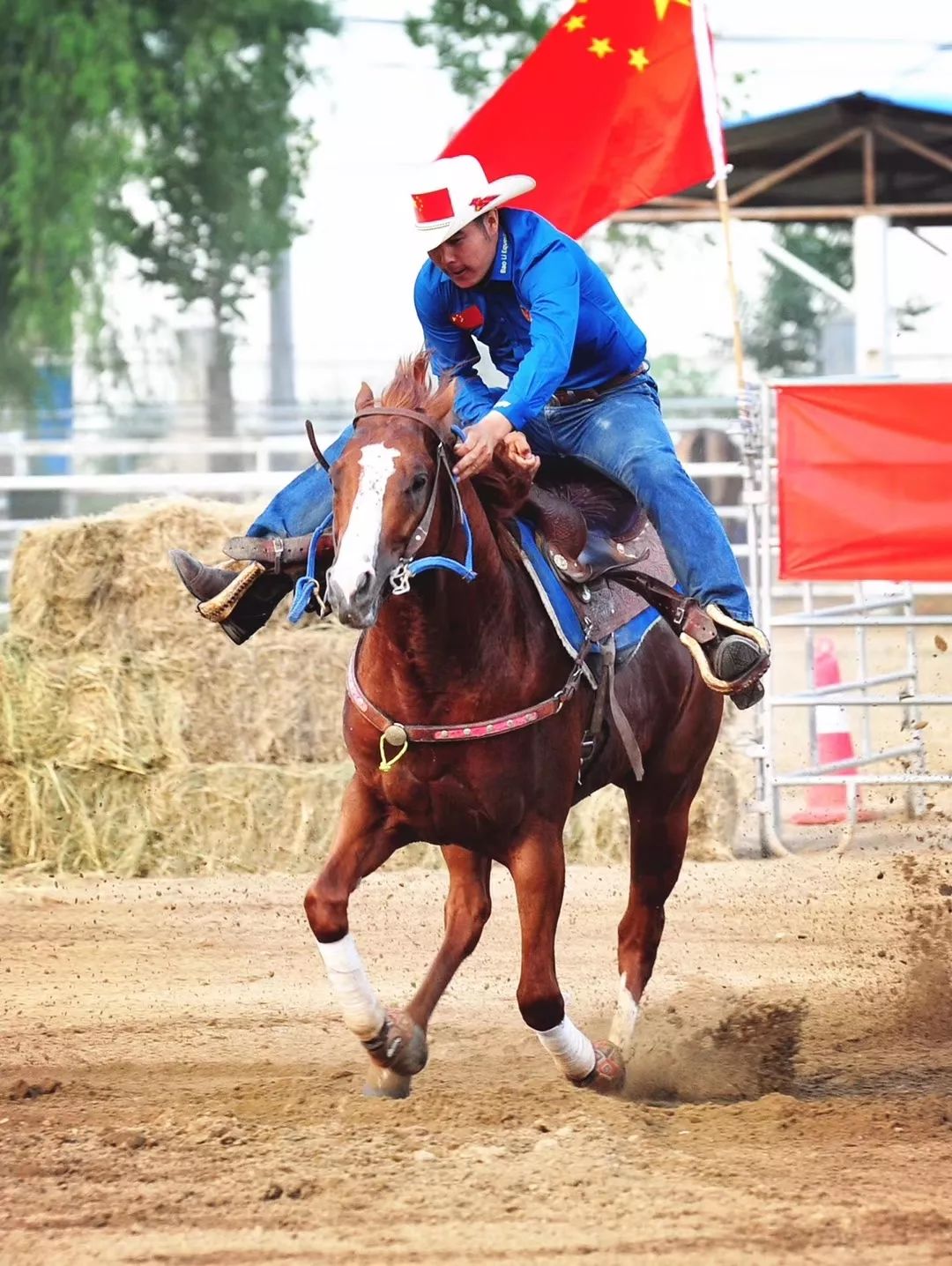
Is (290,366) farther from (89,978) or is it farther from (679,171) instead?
(89,978)

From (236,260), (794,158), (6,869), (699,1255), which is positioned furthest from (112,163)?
(699,1255)

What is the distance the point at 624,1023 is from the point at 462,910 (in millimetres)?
690

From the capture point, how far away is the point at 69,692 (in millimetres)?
8391

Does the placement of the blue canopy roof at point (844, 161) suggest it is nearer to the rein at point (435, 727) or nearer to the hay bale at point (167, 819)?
the hay bale at point (167, 819)

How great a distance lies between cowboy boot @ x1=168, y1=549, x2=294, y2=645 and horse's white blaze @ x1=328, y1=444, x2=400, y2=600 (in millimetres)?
1151

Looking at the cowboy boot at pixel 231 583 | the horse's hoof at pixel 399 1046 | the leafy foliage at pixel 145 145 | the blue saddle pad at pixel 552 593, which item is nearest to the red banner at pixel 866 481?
the blue saddle pad at pixel 552 593

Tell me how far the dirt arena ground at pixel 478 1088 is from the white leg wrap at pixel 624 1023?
56 millimetres

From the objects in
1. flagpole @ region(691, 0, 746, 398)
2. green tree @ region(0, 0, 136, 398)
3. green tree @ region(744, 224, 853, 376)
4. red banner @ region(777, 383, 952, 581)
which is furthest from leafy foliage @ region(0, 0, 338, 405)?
red banner @ region(777, 383, 952, 581)

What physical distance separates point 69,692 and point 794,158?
23.9 ft

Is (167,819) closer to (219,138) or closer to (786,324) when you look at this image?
(219,138)

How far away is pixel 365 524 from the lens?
3.87 metres

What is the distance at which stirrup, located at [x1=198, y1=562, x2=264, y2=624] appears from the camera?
5.03m

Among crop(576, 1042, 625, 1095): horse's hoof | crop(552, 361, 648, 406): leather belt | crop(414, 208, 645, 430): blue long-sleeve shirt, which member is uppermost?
crop(414, 208, 645, 430): blue long-sleeve shirt

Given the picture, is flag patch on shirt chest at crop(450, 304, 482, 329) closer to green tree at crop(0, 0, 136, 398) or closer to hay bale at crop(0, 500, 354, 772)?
hay bale at crop(0, 500, 354, 772)
